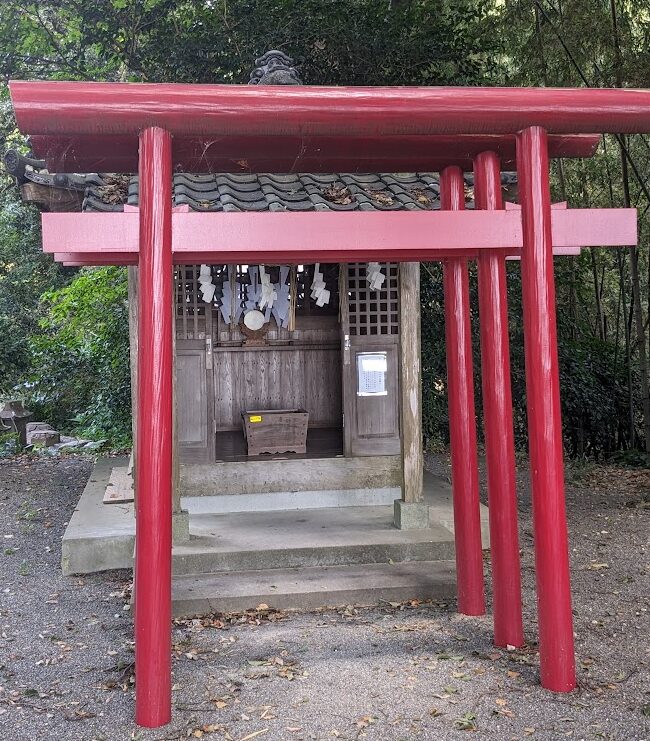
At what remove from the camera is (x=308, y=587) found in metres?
5.23

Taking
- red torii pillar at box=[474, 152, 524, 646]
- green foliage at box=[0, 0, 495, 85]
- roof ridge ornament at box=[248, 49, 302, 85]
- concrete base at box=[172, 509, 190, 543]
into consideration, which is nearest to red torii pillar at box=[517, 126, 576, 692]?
red torii pillar at box=[474, 152, 524, 646]

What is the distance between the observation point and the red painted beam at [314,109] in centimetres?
333

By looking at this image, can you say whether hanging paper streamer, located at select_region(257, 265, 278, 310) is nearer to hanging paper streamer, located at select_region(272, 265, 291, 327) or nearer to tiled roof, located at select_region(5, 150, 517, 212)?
hanging paper streamer, located at select_region(272, 265, 291, 327)

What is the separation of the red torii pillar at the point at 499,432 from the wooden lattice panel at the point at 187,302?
Result: 132 inches

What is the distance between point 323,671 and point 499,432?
161 centimetres

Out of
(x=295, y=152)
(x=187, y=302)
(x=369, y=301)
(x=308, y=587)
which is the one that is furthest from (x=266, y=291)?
(x=295, y=152)

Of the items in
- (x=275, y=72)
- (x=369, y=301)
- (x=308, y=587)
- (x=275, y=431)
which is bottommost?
(x=308, y=587)

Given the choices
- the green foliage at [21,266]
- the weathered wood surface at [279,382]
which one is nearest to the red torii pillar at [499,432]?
the weathered wood surface at [279,382]

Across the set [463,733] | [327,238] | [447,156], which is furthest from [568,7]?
[463,733]

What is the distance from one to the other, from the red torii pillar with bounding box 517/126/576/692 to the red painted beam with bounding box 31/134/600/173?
478mm

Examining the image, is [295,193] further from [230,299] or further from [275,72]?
[275,72]

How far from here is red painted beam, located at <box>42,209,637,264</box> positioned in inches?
138

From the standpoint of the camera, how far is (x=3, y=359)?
11.7 meters

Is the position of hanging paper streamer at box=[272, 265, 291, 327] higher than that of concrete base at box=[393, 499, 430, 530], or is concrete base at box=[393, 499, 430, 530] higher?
hanging paper streamer at box=[272, 265, 291, 327]
